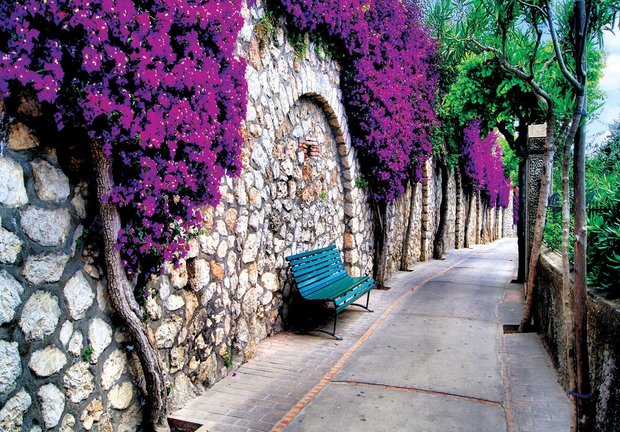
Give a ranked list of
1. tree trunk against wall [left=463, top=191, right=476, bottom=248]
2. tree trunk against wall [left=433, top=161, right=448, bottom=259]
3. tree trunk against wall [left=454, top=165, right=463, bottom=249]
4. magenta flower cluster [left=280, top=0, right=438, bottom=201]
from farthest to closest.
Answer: tree trunk against wall [left=463, top=191, right=476, bottom=248], tree trunk against wall [left=454, top=165, right=463, bottom=249], tree trunk against wall [left=433, top=161, right=448, bottom=259], magenta flower cluster [left=280, top=0, right=438, bottom=201]

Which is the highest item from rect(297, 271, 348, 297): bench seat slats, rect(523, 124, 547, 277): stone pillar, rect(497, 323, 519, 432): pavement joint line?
rect(523, 124, 547, 277): stone pillar

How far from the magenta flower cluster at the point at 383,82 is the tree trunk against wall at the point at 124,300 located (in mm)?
3767

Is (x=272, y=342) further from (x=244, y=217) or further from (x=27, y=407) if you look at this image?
(x=27, y=407)

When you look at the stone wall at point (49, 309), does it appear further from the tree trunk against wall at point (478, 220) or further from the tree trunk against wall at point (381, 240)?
the tree trunk against wall at point (478, 220)

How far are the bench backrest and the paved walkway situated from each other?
57cm

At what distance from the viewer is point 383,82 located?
807 centimetres

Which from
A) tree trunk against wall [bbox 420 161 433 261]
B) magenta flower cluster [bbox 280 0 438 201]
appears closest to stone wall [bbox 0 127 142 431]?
magenta flower cluster [bbox 280 0 438 201]

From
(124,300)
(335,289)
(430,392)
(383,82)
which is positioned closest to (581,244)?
(430,392)

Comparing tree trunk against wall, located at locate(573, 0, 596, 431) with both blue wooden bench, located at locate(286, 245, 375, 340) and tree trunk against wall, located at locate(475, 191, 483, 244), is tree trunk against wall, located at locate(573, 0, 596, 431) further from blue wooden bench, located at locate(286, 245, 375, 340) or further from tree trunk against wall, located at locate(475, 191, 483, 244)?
tree trunk against wall, located at locate(475, 191, 483, 244)

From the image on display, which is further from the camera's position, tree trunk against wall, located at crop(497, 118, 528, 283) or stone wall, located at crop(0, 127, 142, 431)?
tree trunk against wall, located at crop(497, 118, 528, 283)

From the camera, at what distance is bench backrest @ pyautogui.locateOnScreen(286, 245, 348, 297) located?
5.61 m

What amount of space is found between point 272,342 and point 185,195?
2636mm

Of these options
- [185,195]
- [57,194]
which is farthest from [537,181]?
[57,194]

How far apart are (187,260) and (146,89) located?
157cm
